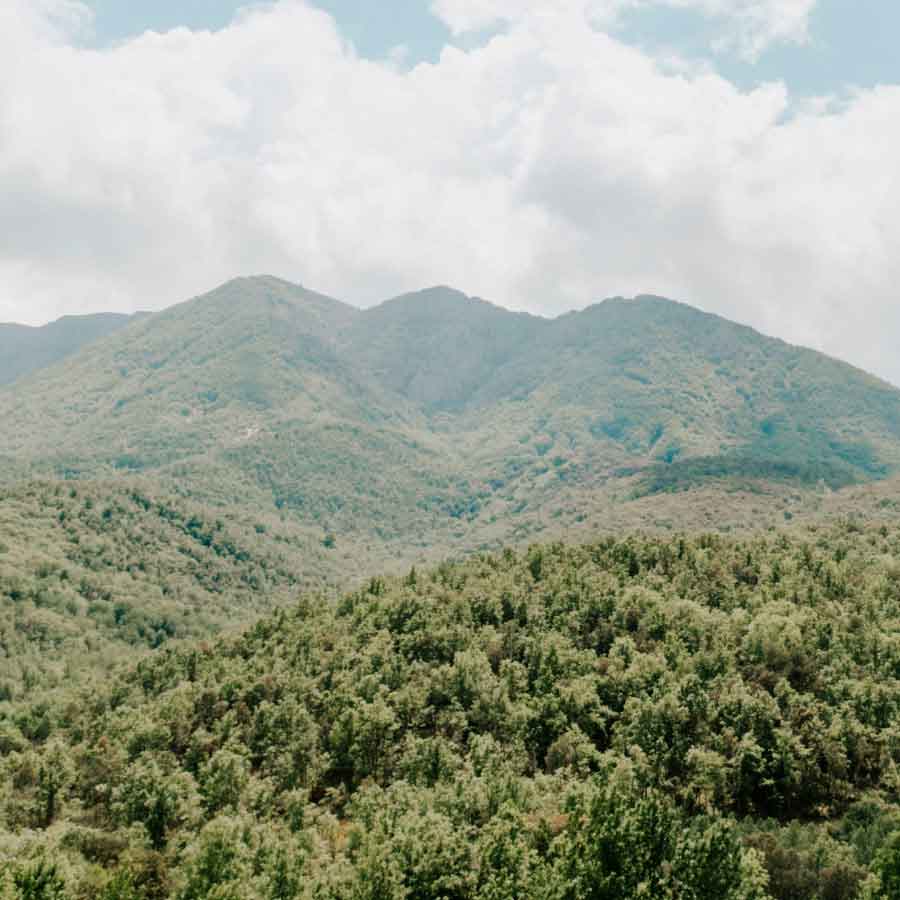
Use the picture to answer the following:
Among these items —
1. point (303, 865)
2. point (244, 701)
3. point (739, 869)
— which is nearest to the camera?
point (739, 869)

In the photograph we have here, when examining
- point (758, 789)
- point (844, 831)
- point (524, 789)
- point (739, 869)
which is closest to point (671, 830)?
point (739, 869)

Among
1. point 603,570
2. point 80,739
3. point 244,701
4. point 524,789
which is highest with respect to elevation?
point 603,570

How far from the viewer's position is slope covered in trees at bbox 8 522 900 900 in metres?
63.0

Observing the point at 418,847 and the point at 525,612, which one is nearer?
the point at 418,847

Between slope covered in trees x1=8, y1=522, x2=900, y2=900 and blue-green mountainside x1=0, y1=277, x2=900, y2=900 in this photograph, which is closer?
blue-green mountainside x1=0, y1=277, x2=900, y2=900

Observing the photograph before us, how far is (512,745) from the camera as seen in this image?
108m

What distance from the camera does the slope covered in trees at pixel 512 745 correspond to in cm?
6303

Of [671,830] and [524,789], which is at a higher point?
[671,830]

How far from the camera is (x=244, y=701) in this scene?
132m

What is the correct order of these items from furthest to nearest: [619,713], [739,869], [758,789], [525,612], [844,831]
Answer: [525,612] < [619,713] < [758,789] < [844,831] < [739,869]

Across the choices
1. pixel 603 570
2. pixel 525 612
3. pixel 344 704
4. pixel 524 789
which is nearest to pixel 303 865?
pixel 524 789

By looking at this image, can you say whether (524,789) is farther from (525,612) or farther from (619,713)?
(525,612)

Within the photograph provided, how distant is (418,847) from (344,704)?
189 ft

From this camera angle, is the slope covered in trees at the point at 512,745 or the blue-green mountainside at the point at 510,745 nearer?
the blue-green mountainside at the point at 510,745
